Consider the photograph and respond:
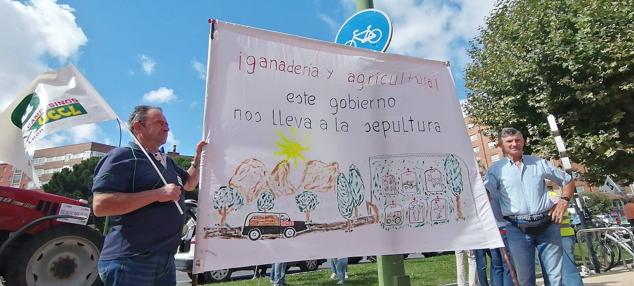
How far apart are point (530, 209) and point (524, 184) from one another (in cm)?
23

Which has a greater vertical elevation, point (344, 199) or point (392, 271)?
point (344, 199)

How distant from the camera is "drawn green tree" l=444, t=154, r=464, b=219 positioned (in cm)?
343

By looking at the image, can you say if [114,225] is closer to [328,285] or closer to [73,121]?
[73,121]

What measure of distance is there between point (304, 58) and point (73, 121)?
1563 mm

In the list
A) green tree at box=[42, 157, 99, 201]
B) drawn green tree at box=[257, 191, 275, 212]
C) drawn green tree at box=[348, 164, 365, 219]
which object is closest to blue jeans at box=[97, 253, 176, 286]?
drawn green tree at box=[257, 191, 275, 212]

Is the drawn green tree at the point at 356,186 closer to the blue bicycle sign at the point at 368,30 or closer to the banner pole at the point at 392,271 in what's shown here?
the banner pole at the point at 392,271

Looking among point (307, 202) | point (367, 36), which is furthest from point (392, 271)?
point (367, 36)

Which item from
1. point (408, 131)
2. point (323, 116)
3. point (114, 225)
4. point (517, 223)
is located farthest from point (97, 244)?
point (517, 223)

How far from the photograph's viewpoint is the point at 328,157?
3.01m

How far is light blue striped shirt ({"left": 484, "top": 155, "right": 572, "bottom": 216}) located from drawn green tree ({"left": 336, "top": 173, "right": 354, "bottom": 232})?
5.82 feet

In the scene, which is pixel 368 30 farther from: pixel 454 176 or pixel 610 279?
pixel 610 279

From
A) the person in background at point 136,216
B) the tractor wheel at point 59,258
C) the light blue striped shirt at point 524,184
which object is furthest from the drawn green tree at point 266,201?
the tractor wheel at point 59,258

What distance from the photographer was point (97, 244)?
5.14 metres

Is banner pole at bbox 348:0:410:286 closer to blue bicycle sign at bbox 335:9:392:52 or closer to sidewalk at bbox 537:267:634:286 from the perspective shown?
blue bicycle sign at bbox 335:9:392:52
